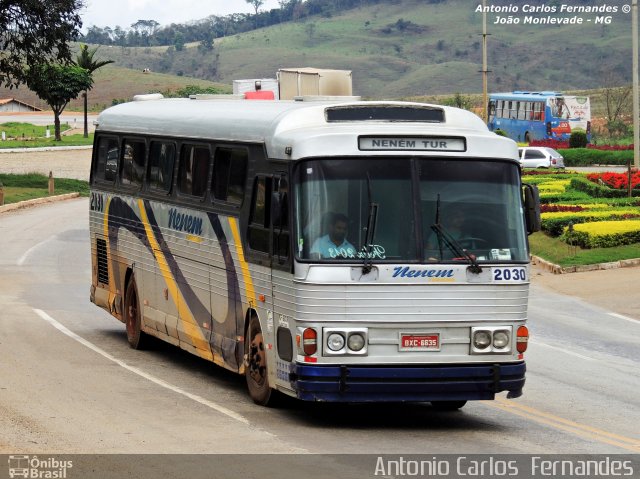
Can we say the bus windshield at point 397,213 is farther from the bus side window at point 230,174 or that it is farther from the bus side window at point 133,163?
the bus side window at point 133,163

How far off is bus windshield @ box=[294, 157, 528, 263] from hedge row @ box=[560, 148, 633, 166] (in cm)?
5548

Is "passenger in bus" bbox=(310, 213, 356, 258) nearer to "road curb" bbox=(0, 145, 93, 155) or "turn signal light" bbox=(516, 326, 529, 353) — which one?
"turn signal light" bbox=(516, 326, 529, 353)

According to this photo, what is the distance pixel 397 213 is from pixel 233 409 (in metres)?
2.72

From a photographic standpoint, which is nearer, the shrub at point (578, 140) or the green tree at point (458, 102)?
the shrub at point (578, 140)

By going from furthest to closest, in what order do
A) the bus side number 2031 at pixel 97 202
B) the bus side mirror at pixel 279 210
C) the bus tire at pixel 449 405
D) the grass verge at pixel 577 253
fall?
the grass verge at pixel 577 253 < the bus side number 2031 at pixel 97 202 < the bus tire at pixel 449 405 < the bus side mirror at pixel 279 210

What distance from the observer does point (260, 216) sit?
47.8 ft

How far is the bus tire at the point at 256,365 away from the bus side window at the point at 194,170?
233 cm

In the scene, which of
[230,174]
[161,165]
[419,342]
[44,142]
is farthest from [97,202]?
[44,142]

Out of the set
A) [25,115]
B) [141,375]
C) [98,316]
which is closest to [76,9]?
[98,316]

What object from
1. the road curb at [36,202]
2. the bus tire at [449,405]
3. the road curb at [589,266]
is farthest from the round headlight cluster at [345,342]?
the road curb at [36,202]

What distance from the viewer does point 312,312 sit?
13.2 metres

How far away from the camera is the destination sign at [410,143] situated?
531 inches

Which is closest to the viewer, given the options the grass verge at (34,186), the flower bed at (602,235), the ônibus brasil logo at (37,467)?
the ônibus brasil logo at (37,467)

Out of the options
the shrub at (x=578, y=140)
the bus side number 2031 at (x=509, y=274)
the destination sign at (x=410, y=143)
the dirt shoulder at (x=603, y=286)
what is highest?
the destination sign at (x=410, y=143)
